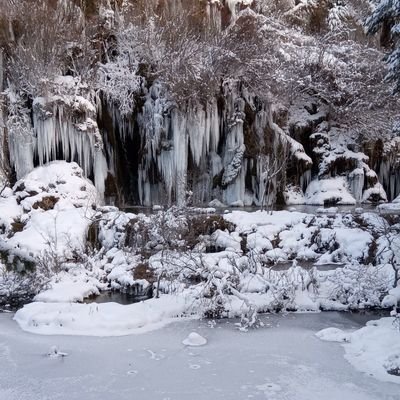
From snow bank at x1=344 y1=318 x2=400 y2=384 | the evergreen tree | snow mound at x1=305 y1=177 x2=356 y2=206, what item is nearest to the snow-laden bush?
snow bank at x1=344 y1=318 x2=400 y2=384

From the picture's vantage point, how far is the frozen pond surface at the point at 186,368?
17.9 ft

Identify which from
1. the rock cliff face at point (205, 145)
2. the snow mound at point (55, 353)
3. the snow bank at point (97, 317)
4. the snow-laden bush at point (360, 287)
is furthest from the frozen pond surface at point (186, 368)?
the rock cliff face at point (205, 145)

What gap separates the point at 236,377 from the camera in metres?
5.93

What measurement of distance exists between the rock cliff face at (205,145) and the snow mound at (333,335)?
9393mm

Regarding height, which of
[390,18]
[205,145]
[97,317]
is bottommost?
[97,317]

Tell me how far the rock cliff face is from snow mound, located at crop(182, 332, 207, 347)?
915 centimetres

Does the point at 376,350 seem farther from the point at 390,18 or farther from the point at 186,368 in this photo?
the point at 390,18

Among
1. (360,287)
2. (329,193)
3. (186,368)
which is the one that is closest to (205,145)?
(329,193)

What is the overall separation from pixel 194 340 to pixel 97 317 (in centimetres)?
192

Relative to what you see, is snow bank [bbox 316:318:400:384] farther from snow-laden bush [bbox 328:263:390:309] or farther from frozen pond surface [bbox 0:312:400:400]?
snow-laden bush [bbox 328:263:390:309]

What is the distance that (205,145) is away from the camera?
1919 centimetres

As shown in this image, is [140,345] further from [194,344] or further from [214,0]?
[214,0]

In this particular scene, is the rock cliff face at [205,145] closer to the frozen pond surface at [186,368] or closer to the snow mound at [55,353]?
the frozen pond surface at [186,368]

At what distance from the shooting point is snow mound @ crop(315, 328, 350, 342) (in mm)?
7418
